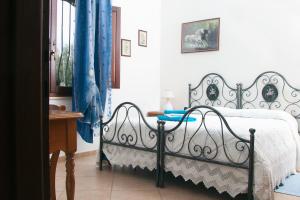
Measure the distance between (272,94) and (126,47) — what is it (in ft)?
6.92

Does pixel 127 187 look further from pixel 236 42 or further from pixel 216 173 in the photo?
pixel 236 42

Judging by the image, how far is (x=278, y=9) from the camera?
390cm

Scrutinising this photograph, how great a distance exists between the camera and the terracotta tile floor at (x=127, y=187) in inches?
97.6

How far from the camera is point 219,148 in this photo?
2.43 meters

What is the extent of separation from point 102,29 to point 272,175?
261 cm

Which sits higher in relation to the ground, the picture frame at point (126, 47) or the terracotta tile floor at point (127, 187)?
the picture frame at point (126, 47)

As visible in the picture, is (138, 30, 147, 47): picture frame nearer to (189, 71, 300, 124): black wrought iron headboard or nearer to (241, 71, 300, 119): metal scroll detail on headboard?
(189, 71, 300, 124): black wrought iron headboard

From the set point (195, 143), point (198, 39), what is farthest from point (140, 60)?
point (195, 143)

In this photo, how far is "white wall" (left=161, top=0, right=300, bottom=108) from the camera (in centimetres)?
383

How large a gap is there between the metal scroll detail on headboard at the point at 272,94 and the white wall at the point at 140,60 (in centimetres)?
149

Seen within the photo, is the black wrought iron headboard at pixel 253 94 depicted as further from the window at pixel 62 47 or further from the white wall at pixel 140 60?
the window at pixel 62 47

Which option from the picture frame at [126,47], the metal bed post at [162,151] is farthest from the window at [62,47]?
the metal bed post at [162,151]
